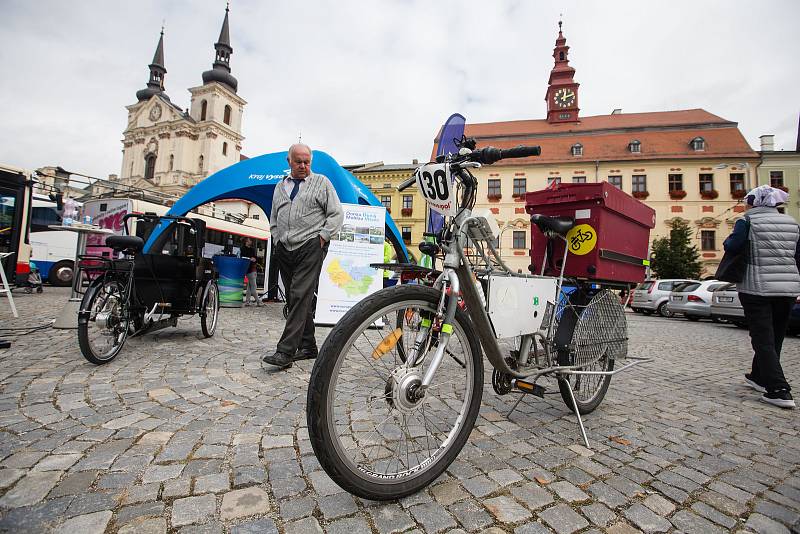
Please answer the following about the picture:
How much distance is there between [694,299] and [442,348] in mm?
13960

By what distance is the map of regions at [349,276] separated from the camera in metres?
6.70

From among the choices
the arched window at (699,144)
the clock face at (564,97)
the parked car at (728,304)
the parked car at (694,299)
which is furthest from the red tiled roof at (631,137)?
the parked car at (728,304)

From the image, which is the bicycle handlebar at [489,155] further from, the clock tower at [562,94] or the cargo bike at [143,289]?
the clock tower at [562,94]

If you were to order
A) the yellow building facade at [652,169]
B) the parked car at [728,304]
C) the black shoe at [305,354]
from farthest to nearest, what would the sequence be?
the yellow building facade at [652,169] < the parked car at [728,304] < the black shoe at [305,354]

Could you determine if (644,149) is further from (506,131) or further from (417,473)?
(417,473)

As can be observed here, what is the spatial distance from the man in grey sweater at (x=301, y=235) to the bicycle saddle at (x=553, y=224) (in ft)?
6.37

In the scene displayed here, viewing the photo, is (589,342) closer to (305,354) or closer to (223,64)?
(305,354)

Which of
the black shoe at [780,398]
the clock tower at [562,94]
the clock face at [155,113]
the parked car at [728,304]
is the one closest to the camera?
the black shoe at [780,398]

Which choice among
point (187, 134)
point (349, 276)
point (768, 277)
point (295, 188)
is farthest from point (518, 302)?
point (187, 134)

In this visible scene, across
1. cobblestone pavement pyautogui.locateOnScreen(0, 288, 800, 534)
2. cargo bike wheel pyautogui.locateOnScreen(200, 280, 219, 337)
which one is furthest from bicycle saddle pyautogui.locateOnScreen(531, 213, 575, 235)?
cargo bike wheel pyautogui.locateOnScreen(200, 280, 219, 337)

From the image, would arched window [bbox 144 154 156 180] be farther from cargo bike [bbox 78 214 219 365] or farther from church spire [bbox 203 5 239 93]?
cargo bike [bbox 78 214 219 365]

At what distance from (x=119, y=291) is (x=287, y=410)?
248 cm

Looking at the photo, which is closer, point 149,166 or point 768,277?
point 768,277

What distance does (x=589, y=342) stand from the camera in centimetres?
251
